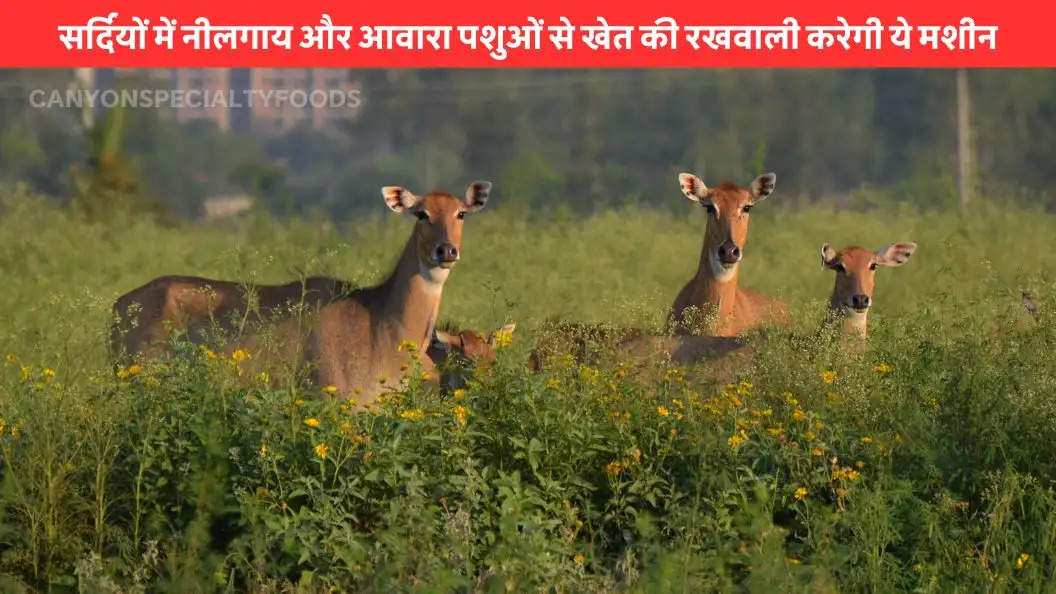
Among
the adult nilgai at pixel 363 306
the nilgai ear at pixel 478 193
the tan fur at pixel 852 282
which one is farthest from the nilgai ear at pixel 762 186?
the adult nilgai at pixel 363 306

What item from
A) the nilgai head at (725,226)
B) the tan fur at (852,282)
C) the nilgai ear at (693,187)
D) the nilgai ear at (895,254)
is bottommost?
the tan fur at (852,282)

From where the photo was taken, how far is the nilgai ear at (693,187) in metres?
15.0

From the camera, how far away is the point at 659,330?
10.2 metres

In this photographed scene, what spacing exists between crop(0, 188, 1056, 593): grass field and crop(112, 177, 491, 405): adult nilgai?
2.84 meters

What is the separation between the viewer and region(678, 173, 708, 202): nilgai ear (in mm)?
14977

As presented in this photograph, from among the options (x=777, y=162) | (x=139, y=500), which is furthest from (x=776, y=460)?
(x=777, y=162)

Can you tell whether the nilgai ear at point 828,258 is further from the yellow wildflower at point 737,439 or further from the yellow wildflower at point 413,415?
the yellow wildflower at point 413,415

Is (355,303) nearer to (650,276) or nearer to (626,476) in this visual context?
(626,476)

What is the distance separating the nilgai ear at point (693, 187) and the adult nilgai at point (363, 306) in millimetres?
2057

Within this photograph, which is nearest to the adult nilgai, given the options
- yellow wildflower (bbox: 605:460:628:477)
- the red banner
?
yellow wildflower (bbox: 605:460:628:477)

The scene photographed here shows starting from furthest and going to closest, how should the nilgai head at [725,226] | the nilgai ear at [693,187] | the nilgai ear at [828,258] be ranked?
1. the nilgai ear at [693,187]
2. the nilgai head at [725,226]
3. the nilgai ear at [828,258]

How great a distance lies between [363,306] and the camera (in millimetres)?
13266

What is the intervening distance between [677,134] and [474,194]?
50.7m

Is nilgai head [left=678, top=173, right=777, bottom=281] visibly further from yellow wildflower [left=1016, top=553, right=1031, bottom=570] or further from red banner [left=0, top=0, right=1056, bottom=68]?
red banner [left=0, top=0, right=1056, bottom=68]
